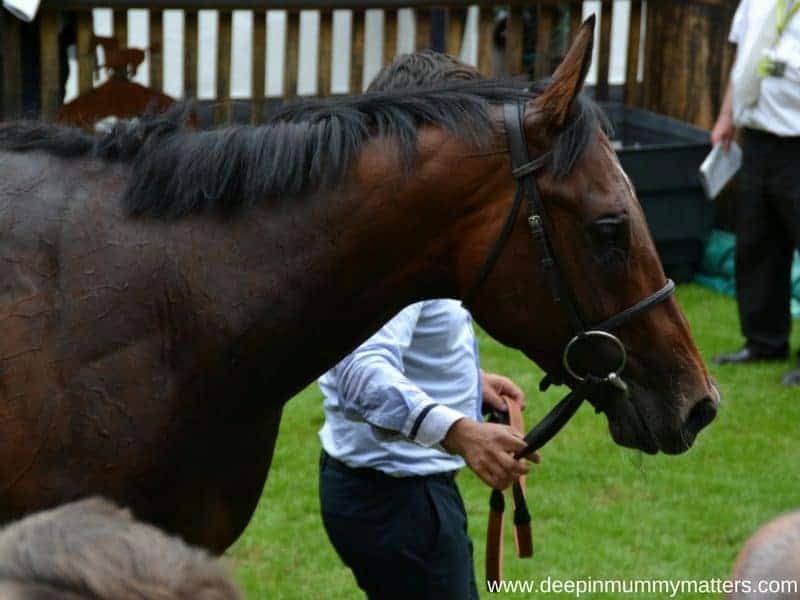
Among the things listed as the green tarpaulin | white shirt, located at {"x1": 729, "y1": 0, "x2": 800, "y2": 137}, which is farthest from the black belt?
the green tarpaulin

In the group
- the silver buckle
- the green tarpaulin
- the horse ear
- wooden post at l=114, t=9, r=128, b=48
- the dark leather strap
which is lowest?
the green tarpaulin

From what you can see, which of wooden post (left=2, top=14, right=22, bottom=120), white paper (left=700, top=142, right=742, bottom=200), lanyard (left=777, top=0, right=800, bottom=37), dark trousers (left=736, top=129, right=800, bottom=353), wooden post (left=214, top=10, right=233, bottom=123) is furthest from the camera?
wooden post (left=214, top=10, right=233, bottom=123)

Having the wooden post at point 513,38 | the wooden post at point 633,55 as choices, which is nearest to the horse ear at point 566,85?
the wooden post at point 513,38

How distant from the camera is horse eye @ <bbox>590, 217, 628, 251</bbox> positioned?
322 cm

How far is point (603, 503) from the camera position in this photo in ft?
20.8

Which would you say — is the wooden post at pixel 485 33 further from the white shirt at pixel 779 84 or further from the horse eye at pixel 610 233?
the horse eye at pixel 610 233

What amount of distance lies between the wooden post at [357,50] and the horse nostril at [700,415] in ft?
20.5

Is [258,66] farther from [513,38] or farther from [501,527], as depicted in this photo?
[501,527]

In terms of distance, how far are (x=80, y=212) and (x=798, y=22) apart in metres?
5.39

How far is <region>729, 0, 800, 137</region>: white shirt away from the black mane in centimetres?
476

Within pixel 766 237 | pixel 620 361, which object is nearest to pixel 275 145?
pixel 620 361

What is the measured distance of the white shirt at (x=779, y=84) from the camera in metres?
7.82

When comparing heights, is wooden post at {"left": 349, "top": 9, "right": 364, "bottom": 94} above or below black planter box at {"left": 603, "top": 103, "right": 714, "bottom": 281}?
above

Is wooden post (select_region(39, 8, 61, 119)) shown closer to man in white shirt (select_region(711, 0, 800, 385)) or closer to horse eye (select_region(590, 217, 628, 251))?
man in white shirt (select_region(711, 0, 800, 385))
